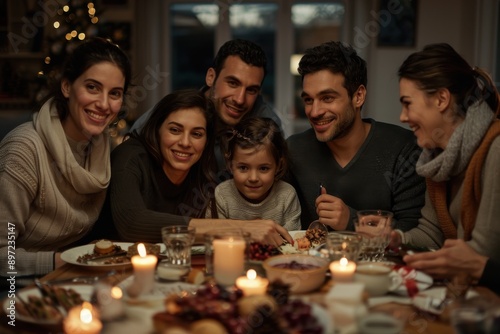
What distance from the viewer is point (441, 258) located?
1620 mm

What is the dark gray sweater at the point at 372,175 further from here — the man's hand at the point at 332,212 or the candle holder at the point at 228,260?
the candle holder at the point at 228,260

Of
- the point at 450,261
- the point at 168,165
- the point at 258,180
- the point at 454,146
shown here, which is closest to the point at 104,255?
the point at 168,165

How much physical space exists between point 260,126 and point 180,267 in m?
1.11

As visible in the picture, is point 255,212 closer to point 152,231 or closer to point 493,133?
point 152,231

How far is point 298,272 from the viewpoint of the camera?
4.79ft

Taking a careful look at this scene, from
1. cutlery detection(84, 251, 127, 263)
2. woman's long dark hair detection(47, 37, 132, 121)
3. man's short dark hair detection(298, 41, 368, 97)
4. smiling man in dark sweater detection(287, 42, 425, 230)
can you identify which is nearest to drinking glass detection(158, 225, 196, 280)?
cutlery detection(84, 251, 127, 263)

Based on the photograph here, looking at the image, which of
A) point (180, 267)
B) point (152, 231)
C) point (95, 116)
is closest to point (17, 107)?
point (95, 116)

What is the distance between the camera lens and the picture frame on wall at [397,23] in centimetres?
536

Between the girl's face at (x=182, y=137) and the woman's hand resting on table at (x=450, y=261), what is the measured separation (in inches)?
42.3

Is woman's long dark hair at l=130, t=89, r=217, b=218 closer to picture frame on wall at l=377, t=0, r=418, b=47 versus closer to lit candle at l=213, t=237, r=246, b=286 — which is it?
lit candle at l=213, t=237, r=246, b=286

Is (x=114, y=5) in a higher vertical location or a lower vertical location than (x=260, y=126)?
A: higher

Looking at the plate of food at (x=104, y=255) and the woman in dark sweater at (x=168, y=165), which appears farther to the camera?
the woman in dark sweater at (x=168, y=165)

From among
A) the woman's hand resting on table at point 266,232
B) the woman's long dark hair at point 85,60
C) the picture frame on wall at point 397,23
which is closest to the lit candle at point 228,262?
the woman's hand resting on table at point 266,232

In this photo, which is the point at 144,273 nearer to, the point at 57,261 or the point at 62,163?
the point at 57,261
